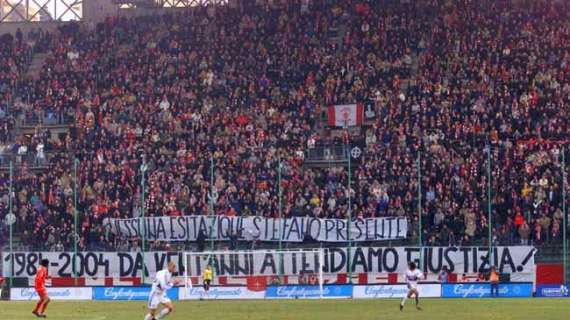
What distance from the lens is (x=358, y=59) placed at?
2864 inches

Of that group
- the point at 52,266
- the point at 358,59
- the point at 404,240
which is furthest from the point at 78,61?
the point at 404,240

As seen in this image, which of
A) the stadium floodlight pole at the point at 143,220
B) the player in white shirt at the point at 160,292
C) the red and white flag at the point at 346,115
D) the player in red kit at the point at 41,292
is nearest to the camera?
the player in white shirt at the point at 160,292

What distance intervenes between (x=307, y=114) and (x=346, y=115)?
2049 millimetres

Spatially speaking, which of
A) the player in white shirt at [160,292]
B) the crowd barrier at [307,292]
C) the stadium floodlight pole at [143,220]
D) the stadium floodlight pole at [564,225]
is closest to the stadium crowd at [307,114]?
the stadium floodlight pole at [564,225]

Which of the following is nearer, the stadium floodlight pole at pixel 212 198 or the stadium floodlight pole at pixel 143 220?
the stadium floodlight pole at pixel 143 220

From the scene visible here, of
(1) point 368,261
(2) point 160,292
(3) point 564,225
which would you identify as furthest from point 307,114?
(2) point 160,292

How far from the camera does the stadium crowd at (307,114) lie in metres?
58.0

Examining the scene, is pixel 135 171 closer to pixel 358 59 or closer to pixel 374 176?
pixel 374 176

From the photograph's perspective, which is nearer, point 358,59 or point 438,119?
point 438,119

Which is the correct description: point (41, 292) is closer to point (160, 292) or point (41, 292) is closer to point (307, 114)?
point (160, 292)

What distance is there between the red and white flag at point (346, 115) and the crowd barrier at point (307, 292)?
47.8ft

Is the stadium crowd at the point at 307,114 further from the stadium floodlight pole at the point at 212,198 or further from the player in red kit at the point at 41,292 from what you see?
the player in red kit at the point at 41,292

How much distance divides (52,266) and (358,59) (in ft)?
74.6

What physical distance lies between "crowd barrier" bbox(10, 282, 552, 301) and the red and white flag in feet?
47.8
